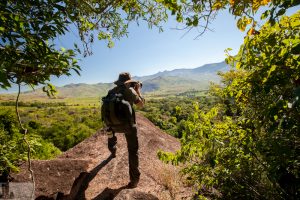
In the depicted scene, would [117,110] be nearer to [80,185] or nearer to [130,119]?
[130,119]

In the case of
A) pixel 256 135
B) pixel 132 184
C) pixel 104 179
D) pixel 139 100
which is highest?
pixel 139 100

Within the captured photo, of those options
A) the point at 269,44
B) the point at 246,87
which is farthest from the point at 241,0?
the point at 246,87

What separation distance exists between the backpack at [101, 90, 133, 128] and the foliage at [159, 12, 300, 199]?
6.24 ft

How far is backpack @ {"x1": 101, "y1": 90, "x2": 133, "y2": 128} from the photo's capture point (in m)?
5.81

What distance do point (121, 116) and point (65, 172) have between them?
240cm

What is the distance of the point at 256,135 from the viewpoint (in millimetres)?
3689

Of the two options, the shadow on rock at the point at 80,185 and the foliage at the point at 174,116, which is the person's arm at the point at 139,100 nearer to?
the foliage at the point at 174,116

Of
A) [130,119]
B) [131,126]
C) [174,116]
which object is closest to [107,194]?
[131,126]

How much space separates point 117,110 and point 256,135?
316 centimetres

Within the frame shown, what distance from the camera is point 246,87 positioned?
3.74 m

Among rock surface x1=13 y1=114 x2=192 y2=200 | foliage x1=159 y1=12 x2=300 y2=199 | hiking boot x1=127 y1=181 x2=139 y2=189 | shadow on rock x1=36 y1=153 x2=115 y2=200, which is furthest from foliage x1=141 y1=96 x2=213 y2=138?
shadow on rock x1=36 y1=153 x2=115 y2=200

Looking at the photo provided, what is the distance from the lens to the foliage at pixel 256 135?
2789 millimetres

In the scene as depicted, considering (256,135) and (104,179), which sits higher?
(256,135)

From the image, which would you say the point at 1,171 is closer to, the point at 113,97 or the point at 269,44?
the point at 113,97
